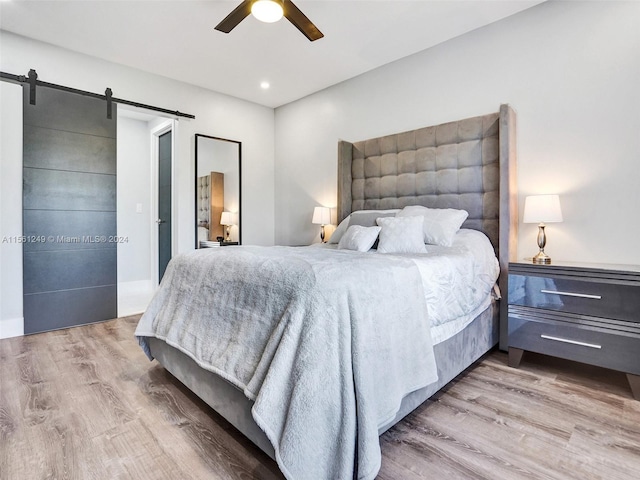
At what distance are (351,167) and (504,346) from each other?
7.72ft

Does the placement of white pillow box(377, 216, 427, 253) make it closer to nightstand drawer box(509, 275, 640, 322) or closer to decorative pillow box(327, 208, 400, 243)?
decorative pillow box(327, 208, 400, 243)

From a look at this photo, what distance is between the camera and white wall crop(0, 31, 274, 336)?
10.1ft

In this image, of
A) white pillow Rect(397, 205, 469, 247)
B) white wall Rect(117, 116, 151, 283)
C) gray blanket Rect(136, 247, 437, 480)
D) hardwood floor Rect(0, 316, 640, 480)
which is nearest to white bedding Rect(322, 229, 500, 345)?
white pillow Rect(397, 205, 469, 247)

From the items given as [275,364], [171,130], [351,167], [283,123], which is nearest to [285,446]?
[275,364]

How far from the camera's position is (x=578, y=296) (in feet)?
7.04

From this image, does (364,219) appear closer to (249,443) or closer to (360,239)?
(360,239)

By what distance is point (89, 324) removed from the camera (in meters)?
3.51

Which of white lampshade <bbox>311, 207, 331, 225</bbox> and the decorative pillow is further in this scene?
white lampshade <bbox>311, 207, 331, 225</bbox>

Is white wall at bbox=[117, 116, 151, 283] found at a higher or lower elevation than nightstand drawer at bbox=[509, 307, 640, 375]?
higher

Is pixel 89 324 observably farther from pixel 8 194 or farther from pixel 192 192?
pixel 192 192

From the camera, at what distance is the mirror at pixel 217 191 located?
433 cm

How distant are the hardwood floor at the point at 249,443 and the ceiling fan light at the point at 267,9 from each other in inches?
94.2

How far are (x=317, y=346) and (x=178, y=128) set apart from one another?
3.85 metres

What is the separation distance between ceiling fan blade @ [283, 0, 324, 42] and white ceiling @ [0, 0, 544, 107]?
361mm
